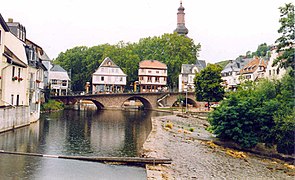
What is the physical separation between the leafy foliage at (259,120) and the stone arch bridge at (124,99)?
41114 millimetres

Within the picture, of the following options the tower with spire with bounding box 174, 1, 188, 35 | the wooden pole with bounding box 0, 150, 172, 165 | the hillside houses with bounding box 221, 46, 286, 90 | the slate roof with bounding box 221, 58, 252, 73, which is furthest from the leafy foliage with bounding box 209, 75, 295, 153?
the tower with spire with bounding box 174, 1, 188, 35

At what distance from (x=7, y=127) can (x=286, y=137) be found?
74.0 feet

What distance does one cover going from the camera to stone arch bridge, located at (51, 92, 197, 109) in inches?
2601

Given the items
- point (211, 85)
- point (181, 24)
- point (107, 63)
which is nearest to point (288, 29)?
point (211, 85)

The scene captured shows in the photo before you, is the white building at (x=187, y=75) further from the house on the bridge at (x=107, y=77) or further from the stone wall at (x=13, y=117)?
the stone wall at (x=13, y=117)

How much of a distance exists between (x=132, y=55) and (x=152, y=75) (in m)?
7.59

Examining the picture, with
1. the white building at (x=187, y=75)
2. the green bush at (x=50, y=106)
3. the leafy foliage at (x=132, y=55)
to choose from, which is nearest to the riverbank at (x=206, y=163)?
the green bush at (x=50, y=106)

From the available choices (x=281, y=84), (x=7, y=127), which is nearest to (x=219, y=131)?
(x=281, y=84)

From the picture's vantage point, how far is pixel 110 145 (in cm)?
2611

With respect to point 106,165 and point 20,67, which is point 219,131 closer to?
point 106,165

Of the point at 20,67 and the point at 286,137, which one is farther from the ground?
the point at 20,67

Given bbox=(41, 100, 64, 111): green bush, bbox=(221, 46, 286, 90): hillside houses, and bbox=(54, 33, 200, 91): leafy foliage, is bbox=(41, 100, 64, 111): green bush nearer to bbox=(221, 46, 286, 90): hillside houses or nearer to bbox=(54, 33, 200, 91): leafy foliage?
bbox=(54, 33, 200, 91): leafy foliage

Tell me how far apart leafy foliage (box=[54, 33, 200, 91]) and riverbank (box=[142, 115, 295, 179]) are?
5950 centimetres

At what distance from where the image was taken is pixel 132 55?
87.1 meters
